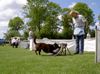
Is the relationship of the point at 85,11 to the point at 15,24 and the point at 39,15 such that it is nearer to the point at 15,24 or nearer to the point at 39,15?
the point at 39,15

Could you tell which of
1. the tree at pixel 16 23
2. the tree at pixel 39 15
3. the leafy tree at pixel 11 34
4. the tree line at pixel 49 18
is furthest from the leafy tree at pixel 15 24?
the tree at pixel 39 15

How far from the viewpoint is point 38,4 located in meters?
73.6

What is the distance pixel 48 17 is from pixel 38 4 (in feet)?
15.6

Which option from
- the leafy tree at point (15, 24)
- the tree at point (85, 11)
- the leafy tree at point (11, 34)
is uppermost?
the tree at point (85, 11)

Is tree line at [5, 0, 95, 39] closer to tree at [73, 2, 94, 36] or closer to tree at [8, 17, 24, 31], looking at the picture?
tree at [73, 2, 94, 36]

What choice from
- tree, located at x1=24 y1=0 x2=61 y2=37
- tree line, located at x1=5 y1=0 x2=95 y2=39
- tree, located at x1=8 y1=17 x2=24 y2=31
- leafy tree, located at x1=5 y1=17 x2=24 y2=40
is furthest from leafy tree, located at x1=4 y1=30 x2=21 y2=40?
tree, located at x1=24 y1=0 x2=61 y2=37

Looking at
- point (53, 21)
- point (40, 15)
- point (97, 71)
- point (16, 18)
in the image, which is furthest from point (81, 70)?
point (16, 18)

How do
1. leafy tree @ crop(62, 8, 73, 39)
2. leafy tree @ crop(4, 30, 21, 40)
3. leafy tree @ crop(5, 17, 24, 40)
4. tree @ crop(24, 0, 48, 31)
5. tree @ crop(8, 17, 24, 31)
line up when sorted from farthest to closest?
tree @ crop(8, 17, 24, 31) → leafy tree @ crop(5, 17, 24, 40) → leafy tree @ crop(4, 30, 21, 40) → leafy tree @ crop(62, 8, 73, 39) → tree @ crop(24, 0, 48, 31)

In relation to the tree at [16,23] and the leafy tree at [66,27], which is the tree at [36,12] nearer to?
the leafy tree at [66,27]

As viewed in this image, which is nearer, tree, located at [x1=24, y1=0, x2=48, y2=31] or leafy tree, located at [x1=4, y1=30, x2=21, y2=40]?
tree, located at [x1=24, y1=0, x2=48, y2=31]

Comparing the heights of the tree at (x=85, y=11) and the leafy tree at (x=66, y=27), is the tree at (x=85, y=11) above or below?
above

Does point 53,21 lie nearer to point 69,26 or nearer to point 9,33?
point 69,26

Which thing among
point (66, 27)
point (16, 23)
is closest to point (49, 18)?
point (66, 27)

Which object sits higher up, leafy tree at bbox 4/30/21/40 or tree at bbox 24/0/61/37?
tree at bbox 24/0/61/37
